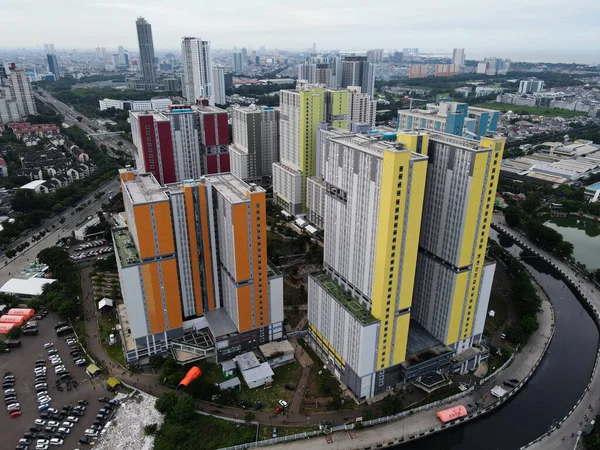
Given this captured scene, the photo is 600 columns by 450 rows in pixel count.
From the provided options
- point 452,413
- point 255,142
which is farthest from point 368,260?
point 255,142

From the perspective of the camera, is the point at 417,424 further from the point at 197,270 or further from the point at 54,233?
the point at 54,233

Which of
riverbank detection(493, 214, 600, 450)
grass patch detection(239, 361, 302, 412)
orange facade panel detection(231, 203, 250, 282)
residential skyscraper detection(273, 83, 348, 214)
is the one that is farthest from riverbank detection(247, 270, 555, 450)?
residential skyscraper detection(273, 83, 348, 214)

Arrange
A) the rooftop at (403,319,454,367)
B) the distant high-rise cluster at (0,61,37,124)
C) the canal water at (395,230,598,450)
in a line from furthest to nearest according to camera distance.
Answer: the distant high-rise cluster at (0,61,37,124) < the rooftop at (403,319,454,367) < the canal water at (395,230,598,450)

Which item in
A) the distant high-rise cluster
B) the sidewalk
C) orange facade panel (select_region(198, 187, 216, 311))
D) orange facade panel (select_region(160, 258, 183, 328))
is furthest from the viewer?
the distant high-rise cluster

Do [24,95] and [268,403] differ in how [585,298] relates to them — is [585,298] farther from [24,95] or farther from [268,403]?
[24,95]

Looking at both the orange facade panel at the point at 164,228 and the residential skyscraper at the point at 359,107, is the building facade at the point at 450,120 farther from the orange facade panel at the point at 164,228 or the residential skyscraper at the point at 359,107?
the orange facade panel at the point at 164,228

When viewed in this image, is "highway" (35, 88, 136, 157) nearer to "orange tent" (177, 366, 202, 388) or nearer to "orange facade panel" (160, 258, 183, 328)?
"orange facade panel" (160, 258, 183, 328)
